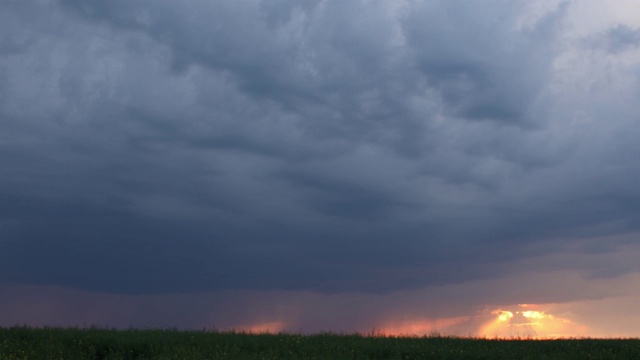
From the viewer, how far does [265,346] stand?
30859 mm

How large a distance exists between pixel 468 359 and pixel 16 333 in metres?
22.6

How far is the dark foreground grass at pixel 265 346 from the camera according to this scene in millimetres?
29120

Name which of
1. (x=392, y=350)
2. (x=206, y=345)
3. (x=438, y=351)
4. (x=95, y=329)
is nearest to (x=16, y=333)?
(x=95, y=329)

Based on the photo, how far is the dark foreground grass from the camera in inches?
1146

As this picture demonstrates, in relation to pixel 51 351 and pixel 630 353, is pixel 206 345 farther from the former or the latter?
pixel 630 353

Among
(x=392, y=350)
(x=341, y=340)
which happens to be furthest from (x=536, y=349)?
(x=341, y=340)

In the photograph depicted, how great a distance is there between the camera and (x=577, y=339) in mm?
36031

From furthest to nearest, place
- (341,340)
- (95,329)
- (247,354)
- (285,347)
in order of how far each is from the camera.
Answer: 1. (95,329)
2. (341,340)
3. (285,347)
4. (247,354)

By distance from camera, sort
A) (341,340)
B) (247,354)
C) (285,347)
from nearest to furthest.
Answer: (247,354)
(285,347)
(341,340)

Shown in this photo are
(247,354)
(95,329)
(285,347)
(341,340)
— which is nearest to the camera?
(247,354)

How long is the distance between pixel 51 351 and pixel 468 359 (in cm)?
1877

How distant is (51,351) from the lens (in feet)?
98.9

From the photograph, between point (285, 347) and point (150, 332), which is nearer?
point (285, 347)

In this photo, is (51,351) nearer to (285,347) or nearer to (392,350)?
(285,347)
